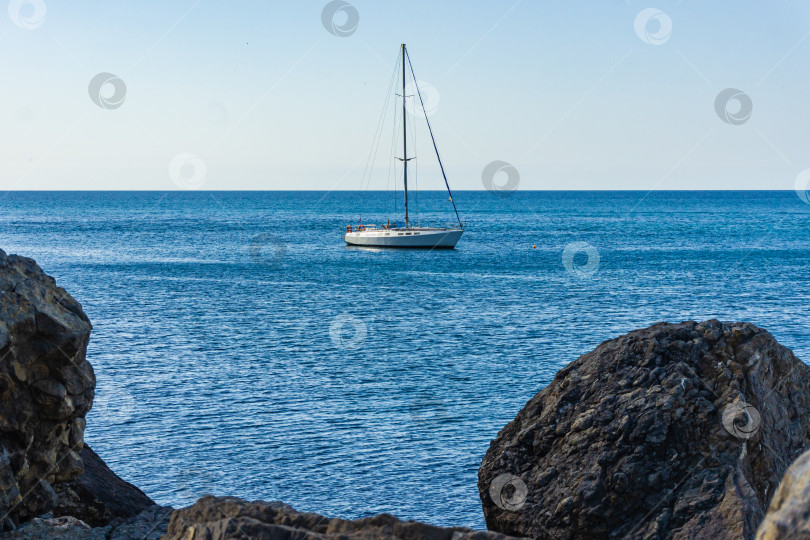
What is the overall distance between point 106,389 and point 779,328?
103 feet

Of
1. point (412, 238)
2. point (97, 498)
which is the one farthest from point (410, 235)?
point (97, 498)

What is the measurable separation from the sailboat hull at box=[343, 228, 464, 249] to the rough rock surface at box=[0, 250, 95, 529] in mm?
73056

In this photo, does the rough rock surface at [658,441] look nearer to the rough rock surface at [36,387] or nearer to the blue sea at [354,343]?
Result: the rough rock surface at [36,387]

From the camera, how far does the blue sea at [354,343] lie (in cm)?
2020

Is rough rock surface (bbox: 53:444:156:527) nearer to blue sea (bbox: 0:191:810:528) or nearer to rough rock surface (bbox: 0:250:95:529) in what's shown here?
rough rock surface (bbox: 0:250:95:529)

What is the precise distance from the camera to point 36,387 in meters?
8.78

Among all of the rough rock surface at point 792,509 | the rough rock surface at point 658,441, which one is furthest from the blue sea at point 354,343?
the rough rock surface at point 792,509

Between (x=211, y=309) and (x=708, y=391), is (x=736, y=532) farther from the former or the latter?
(x=211, y=309)

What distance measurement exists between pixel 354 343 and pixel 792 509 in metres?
33.6

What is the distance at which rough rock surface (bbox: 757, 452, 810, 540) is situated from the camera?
3.67 m

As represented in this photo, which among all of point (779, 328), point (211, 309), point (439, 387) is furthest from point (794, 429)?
point (211, 309)

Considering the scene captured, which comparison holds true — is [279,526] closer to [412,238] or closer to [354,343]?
[354,343]

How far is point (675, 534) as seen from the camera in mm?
7469

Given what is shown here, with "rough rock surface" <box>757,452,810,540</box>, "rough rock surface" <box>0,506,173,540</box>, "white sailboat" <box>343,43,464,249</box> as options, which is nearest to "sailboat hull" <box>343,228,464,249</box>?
"white sailboat" <box>343,43,464,249</box>
